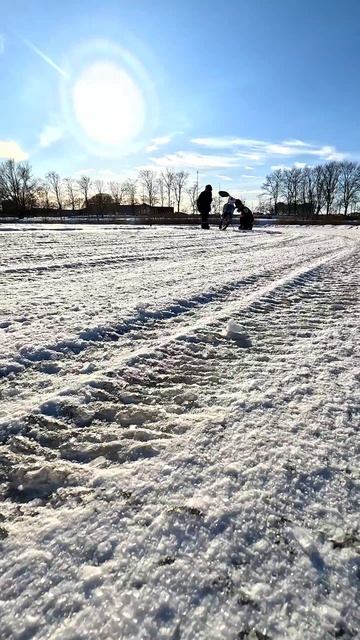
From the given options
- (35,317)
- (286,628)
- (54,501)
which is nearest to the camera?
(286,628)

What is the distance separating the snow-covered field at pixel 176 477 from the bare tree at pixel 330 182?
268ft

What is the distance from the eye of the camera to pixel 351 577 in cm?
101

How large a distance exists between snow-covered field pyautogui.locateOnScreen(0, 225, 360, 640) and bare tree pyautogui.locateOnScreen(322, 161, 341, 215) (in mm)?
81833

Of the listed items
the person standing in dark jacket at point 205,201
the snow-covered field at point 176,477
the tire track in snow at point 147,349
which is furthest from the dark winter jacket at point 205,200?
the snow-covered field at point 176,477

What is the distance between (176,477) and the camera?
1.37 m

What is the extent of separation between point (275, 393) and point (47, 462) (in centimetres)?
116

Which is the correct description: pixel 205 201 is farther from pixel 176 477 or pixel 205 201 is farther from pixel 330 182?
pixel 330 182

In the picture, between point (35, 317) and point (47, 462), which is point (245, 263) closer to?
point (35, 317)

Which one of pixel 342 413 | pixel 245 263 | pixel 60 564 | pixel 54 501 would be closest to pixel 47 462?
pixel 54 501

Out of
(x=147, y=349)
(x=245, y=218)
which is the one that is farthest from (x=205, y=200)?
(x=147, y=349)

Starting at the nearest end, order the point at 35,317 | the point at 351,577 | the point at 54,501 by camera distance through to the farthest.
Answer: the point at 351,577 → the point at 54,501 → the point at 35,317

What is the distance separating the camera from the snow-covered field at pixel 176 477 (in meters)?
0.93

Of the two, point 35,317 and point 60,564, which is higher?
point 35,317

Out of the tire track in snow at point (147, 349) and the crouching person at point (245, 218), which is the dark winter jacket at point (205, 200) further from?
the tire track in snow at point (147, 349)
